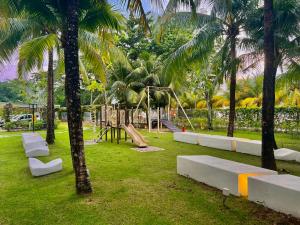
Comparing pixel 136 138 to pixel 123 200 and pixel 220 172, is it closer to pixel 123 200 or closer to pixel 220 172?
pixel 220 172

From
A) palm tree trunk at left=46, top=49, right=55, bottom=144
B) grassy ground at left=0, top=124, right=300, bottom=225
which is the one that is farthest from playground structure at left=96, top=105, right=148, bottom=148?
grassy ground at left=0, top=124, right=300, bottom=225

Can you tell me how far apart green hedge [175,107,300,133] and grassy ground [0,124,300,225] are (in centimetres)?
930

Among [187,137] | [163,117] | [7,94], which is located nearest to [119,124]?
[187,137]

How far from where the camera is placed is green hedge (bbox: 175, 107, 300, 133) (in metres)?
16.5

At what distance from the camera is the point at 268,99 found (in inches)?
259

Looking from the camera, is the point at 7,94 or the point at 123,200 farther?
the point at 7,94

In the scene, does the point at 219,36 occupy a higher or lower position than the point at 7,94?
lower

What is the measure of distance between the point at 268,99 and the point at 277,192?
277 centimetres

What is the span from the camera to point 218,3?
10.6 metres

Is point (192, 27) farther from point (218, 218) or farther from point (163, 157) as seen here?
point (218, 218)

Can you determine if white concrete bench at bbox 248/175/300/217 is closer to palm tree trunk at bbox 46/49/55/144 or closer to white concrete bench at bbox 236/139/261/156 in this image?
white concrete bench at bbox 236/139/261/156

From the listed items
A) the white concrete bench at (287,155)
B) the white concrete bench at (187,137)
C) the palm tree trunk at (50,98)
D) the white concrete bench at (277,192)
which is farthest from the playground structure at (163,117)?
the white concrete bench at (277,192)

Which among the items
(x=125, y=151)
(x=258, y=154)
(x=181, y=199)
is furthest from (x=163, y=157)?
(x=181, y=199)

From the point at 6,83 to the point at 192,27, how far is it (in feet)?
152
